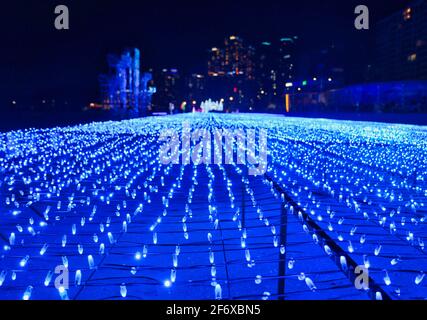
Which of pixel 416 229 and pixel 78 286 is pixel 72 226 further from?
pixel 416 229

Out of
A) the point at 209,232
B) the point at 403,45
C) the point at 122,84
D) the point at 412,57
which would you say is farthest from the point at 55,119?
the point at 403,45

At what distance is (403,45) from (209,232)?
9305cm

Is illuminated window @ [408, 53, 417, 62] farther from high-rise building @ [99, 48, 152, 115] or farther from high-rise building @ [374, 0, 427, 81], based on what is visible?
high-rise building @ [99, 48, 152, 115]

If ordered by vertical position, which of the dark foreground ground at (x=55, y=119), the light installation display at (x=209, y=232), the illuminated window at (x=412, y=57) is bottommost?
the light installation display at (x=209, y=232)

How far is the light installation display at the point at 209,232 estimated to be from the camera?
11.8 feet

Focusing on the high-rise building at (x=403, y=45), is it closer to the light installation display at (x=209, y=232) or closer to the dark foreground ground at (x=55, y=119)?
the dark foreground ground at (x=55, y=119)

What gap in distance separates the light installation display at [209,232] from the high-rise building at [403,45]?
74481mm

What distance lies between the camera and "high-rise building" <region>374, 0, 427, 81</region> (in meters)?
80.8

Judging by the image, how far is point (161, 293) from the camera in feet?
11.5

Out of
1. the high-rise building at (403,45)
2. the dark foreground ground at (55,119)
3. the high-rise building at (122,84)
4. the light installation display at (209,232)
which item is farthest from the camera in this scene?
the high-rise building at (403,45)

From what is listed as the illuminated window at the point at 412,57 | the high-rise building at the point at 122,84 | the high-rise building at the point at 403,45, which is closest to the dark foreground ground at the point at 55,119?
the high-rise building at the point at 122,84

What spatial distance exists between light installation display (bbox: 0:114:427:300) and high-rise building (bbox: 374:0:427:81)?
7448 centimetres
